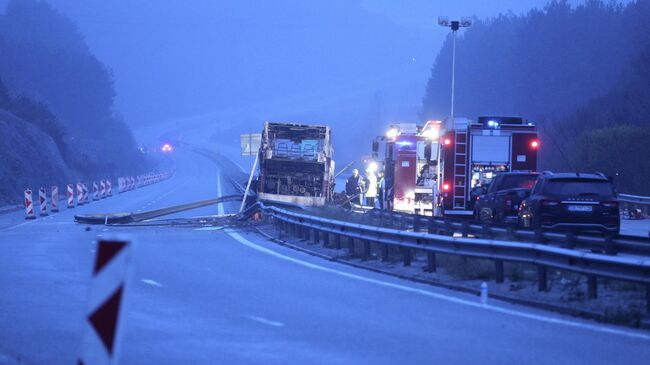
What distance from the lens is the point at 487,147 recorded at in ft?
94.7

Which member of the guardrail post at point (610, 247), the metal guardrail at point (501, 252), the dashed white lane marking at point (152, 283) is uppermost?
the guardrail post at point (610, 247)

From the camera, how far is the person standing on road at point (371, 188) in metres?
43.7

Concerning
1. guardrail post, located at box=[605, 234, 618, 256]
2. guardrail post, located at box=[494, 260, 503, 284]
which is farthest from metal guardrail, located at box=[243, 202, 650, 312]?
guardrail post, located at box=[605, 234, 618, 256]

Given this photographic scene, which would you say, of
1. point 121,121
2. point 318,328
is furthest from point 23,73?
point 318,328

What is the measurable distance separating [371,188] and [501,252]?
96.6 feet

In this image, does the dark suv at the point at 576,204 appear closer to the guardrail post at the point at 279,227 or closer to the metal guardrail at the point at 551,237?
the metal guardrail at the point at 551,237

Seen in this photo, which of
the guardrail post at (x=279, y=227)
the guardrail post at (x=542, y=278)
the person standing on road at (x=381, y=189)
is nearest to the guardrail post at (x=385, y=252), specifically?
the guardrail post at (x=542, y=278)

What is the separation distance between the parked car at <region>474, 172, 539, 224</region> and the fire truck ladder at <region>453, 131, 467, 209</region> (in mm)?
1917

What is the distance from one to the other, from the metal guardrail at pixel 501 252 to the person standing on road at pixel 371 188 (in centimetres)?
1961

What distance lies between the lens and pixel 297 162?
131 feet

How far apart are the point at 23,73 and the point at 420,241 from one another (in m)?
92.2

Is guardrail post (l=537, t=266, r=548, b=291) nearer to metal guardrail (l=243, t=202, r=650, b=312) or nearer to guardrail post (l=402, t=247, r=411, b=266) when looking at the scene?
metal guardrail (l=243, t=202, r=650, b=312)

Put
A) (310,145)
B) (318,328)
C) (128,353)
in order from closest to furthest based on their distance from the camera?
(128,353), (318,328), (310,145)

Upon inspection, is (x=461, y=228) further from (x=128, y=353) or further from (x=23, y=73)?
(x=23, y=73)
